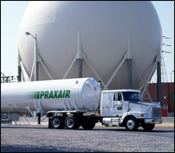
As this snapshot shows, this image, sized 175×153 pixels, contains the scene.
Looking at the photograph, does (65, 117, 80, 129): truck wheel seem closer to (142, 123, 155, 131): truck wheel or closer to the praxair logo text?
the praxair logo text

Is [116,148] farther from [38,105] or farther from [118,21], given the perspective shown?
[118,21]

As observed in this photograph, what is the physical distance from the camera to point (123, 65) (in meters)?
32.9

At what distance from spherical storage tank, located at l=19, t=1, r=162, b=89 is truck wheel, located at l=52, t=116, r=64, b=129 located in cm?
988

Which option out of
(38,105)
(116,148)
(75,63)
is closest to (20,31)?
(75,63)

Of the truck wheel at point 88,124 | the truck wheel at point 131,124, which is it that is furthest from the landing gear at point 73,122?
the truck wheel at point 131,124

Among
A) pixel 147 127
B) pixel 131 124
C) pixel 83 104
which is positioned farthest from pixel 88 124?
pixel 147 127

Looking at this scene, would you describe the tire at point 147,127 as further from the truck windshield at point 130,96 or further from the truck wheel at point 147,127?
the truck windshield at point 130,96

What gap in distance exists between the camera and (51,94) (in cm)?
2298

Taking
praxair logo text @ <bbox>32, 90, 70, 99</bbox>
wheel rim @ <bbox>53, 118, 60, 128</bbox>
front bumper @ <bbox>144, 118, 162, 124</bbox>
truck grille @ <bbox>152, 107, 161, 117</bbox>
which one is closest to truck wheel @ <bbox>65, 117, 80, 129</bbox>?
wheel rim @ <bbox>53, 118, 60, 128</bbox>

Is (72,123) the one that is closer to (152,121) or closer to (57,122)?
(57,122)

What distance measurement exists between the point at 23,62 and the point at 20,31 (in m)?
2.78

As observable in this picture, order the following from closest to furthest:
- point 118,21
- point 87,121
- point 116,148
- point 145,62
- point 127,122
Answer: point 116,148 < point 127,122 < point 87,121 < point 118,21 < point 145,62

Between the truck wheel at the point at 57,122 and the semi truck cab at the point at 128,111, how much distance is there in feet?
7.45

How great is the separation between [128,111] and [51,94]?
4709mm
